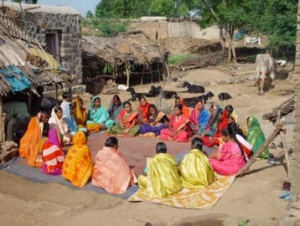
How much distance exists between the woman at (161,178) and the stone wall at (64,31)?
8.96 m

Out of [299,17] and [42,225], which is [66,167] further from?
[299,17]

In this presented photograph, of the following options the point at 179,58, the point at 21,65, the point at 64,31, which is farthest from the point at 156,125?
the point at 179,58

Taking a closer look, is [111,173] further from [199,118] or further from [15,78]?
[199,118]

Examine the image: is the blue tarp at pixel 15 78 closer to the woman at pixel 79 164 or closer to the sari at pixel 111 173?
the woman at pixel 79 164

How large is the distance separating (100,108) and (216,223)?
19.1ft

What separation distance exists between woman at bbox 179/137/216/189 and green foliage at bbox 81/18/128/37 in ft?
82.8

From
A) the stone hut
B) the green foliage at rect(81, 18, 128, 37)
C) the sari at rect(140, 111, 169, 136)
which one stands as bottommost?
the sari at rect(140, 111, 169, 136)

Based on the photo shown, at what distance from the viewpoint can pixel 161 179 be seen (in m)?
6.54

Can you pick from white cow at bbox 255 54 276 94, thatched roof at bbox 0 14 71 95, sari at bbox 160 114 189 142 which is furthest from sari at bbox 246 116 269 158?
white cow at bbox 255 54 276 94

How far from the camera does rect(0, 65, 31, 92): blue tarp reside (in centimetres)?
884

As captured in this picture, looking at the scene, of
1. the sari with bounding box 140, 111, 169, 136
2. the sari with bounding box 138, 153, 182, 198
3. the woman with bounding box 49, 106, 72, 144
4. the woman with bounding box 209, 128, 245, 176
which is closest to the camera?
the sari with bounding box 138, 153, 182, 198

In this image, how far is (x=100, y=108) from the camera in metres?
10.9

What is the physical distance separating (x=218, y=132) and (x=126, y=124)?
7.71ft

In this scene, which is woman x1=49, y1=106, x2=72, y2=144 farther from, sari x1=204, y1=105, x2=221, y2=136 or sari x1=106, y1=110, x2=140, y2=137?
sari x1=204, y1=105, x2=221, y2=136
